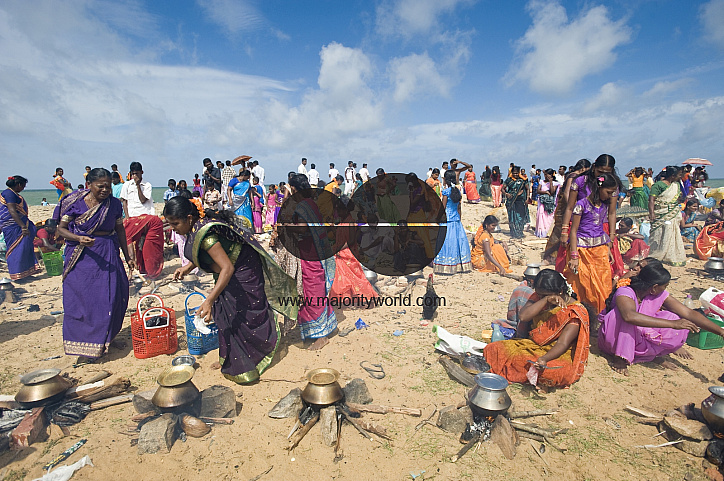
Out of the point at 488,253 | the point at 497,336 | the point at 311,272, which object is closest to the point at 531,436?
the point at 497,336

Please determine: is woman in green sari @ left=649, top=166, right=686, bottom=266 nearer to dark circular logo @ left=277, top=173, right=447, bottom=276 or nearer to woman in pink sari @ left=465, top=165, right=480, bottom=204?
dark circular logo @ left=277, top=173, right=447, bottom=276

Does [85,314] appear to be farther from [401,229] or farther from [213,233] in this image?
[401,229]

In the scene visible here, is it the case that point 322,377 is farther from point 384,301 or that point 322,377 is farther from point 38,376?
point 384,301

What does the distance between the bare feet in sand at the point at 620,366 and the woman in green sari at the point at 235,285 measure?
3.88 meters

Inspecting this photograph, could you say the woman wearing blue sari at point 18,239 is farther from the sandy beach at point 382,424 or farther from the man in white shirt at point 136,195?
the sandy beach at point 382,424

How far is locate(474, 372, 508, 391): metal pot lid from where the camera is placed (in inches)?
121

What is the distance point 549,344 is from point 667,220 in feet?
24.3

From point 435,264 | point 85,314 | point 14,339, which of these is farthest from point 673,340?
point 14,339

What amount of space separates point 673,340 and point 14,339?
8.59 meters

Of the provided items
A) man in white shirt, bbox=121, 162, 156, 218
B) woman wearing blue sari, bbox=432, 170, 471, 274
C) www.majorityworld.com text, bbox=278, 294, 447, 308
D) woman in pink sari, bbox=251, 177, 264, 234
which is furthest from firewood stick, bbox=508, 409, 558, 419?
woman in pink sari, bbox=251, 177, 264, 234

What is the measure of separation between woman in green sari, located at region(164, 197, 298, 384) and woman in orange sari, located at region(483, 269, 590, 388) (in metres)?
2.59

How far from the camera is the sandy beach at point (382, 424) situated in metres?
2.83

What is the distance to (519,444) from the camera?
307 cm

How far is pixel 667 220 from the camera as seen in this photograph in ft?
28.6
